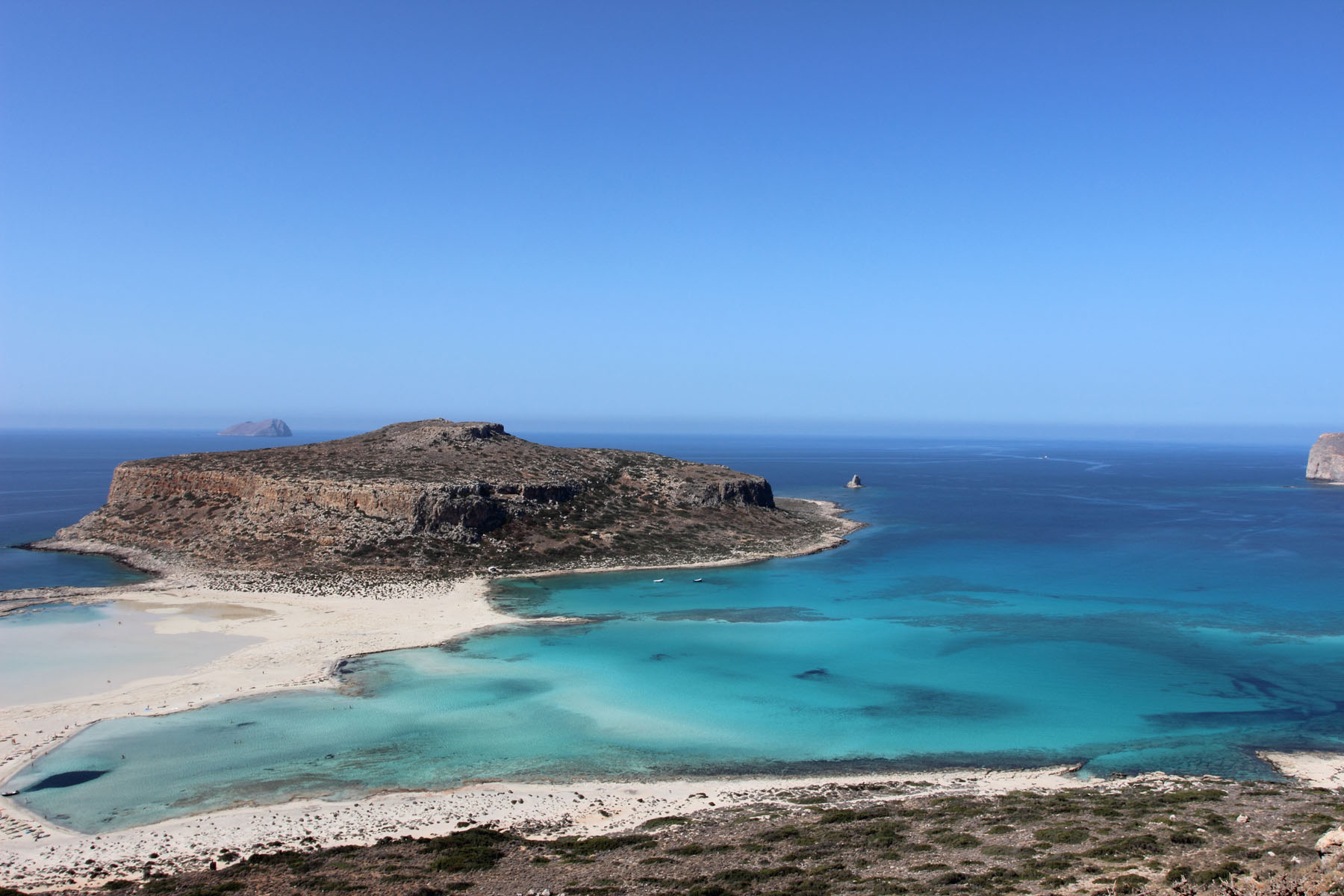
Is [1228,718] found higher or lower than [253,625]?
lower

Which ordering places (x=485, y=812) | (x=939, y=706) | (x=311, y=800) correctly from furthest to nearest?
(x=939, y=706) < (x=311, y=800) < (x=485, y=812)

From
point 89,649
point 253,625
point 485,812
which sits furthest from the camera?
point 253,625

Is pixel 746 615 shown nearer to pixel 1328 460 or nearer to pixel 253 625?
pixel 253 625

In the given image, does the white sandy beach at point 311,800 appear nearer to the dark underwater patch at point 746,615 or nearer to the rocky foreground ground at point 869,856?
the rocky foreground ground at point 869,856

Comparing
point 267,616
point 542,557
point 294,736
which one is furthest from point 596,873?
point 542,557

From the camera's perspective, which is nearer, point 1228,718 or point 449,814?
point 449,814

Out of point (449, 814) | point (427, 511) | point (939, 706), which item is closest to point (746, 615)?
point (939, 706)

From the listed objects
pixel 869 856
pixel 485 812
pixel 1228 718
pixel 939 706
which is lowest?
pixel 939 706
